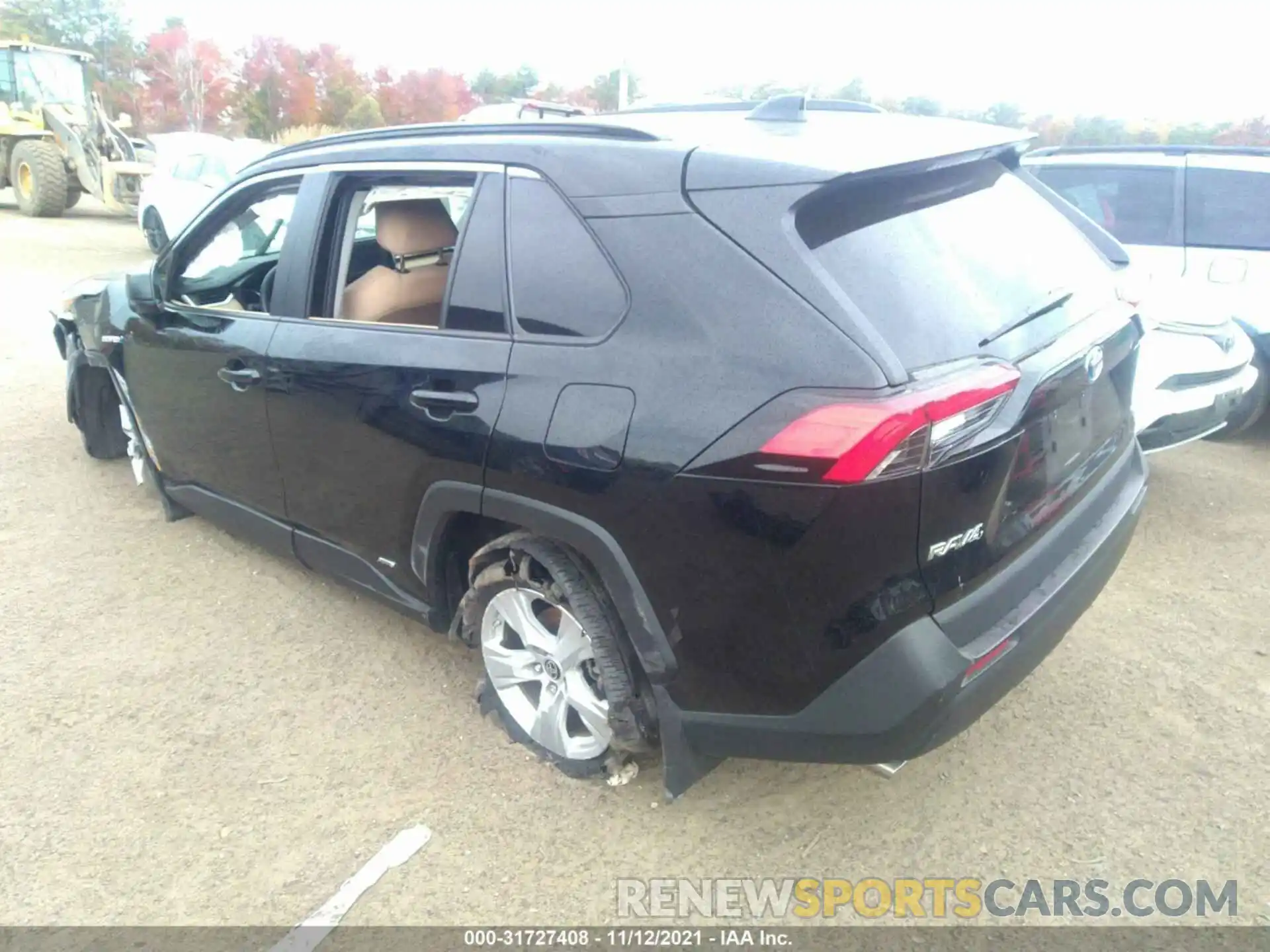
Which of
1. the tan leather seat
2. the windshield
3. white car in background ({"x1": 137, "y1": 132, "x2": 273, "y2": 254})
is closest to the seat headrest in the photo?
the tan leather seat

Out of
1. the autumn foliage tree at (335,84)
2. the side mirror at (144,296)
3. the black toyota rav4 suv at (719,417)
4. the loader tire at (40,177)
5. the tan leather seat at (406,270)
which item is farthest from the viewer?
the autumn foliage tree at (335,84)

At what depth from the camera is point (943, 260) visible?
7.77 ft

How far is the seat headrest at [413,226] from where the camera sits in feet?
11.3

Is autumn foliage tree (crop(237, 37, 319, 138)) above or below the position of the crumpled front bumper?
above

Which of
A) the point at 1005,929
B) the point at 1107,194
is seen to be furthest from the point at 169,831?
the point at 1107,194

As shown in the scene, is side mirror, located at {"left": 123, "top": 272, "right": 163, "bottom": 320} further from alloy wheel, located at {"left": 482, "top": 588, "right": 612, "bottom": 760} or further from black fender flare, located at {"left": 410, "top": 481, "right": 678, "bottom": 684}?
alloy wheel, located at {"left": 482, "top": 588, "right": 612, "bottom": 760}

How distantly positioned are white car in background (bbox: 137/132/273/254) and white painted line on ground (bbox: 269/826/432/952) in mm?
11184

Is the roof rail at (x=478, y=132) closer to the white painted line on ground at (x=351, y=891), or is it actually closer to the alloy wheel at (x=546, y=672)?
the alloy wheel at (x=546, y=672)

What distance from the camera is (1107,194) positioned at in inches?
240

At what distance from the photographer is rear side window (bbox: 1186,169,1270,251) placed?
5.62 m

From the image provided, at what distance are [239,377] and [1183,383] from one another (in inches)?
162

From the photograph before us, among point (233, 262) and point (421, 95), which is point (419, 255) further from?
point (421, 95)

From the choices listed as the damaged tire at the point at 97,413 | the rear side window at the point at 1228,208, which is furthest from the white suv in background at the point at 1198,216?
the damaged tire at the point at 97,413

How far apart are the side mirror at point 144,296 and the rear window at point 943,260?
2952 millimetres
